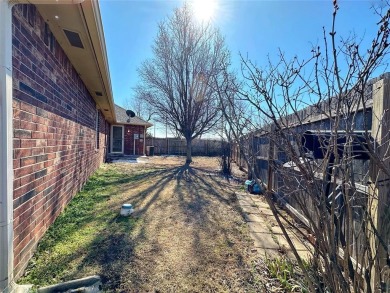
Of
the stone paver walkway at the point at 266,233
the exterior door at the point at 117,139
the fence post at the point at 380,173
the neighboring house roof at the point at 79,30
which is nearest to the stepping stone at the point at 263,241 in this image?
the stone paver walkway at the point at 266,233

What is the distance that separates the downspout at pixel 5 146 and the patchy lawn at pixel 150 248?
19.5 inches

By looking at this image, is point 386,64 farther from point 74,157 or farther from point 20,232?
point 74,157

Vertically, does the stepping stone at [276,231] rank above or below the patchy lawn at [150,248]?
below

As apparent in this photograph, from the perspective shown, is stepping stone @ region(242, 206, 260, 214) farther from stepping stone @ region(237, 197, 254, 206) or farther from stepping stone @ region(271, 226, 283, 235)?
stepping stone @ region(271, 226, 283, 235)

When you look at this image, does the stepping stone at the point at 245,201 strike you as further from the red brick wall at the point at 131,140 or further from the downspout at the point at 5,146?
the red brick wall at the point at 131,140

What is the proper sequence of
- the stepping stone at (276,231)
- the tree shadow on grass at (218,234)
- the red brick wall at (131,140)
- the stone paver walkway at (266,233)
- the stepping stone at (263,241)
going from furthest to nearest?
the red brick wall at (131,140) < the stepping stone at (276,231) < the stepping stone at (263,241) < the stone paver walkway at (266,233) < the tree shadow on grass at (218,234)

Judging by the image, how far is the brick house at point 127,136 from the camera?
17.6 m

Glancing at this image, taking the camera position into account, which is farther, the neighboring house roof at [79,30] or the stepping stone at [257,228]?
the stepping stone at [257,228]

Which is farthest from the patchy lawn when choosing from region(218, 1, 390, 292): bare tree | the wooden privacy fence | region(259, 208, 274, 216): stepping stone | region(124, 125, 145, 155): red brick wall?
the wooden privacy fence

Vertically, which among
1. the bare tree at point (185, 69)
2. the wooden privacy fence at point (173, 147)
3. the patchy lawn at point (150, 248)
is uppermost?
the bare tree at point (185, 69)

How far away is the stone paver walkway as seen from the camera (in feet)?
9.78

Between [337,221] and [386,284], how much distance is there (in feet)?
1.27

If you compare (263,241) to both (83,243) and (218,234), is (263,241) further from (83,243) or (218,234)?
(83,243)

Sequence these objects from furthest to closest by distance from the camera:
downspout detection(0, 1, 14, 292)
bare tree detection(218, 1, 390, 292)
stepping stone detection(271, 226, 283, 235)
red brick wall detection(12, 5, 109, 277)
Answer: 1. stepping stone detection(271, 226, 283, 235)
2. red brick wall detection(12, 5, 109, 277)
3. downspout detection(0, 1, 14, 292)
4. bare tree detection(218, 1, 390, 292)
